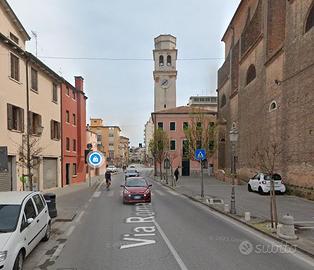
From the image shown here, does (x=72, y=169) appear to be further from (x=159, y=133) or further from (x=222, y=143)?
(x=222, y=143)

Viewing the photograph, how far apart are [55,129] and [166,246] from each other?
26.5m

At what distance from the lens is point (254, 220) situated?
13.7 m

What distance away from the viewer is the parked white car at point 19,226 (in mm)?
6645

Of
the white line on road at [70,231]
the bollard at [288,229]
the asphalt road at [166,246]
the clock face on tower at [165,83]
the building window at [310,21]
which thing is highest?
the clock face on tower at [165,83]

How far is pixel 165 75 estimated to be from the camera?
84.1 metres

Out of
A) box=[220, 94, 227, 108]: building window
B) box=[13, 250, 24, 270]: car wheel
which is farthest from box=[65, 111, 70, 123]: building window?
box=[13, 250, 24, 270]: car wheel

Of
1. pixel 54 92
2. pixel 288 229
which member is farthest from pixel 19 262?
pixel 54 92

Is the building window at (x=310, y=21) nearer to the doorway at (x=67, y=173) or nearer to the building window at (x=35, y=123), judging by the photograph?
the building window at (x=35, y=123)

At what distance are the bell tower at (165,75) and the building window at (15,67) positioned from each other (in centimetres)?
5989

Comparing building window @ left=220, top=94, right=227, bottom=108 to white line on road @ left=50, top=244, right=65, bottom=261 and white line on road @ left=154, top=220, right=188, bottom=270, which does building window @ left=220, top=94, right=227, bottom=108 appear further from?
white line on road @ left=50, top=244, right=65, bottom=261

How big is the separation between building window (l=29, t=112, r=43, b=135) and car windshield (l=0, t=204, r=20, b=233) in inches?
770

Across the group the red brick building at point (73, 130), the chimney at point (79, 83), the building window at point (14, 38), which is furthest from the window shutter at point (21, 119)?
the chimney at point (79, 83)

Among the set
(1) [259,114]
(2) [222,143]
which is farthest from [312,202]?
(2) [222,143]

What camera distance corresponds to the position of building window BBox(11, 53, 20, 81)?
2394cm
